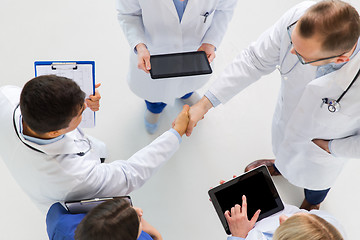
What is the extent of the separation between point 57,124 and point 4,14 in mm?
1893

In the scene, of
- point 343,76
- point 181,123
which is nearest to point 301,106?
point 343,76

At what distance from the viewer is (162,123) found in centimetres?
230

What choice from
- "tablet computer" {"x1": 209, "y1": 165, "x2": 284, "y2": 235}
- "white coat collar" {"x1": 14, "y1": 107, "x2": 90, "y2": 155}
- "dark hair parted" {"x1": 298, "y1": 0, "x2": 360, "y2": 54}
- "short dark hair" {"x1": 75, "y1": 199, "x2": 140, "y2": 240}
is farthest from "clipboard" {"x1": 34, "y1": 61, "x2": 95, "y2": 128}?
"dark hair parted" {"x1": 298, "y1": 0, "x2": 360, "y2": 54}

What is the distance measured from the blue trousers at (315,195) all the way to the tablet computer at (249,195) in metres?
0.49

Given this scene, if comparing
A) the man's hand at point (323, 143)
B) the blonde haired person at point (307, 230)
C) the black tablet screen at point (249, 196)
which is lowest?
the black tablet screen at point (249, 196)

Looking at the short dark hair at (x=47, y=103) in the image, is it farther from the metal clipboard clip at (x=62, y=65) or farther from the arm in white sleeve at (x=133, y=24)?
the arm in white sleeve at (x=133, y=24)

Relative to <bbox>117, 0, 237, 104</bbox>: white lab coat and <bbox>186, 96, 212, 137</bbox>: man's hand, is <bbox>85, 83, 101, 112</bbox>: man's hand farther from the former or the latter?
<bbox>186, 96, 212, 137</bbox>: man's hand

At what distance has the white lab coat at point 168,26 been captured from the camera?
5.08 feet

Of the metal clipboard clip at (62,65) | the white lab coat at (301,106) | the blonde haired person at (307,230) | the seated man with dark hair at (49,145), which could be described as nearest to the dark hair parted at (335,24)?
the white lab coat at (301,106)

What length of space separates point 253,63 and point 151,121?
867 mm

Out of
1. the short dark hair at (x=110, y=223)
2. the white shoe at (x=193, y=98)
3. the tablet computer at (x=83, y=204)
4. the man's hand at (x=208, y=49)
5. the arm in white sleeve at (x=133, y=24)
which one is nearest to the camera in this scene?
the short dark hair at (x=110, y=223)

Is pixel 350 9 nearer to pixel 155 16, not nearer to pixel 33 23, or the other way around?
pixel 155 16

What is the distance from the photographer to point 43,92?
105cm

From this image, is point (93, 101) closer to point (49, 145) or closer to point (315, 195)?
point (49, 145)
